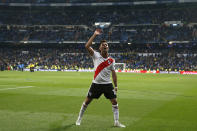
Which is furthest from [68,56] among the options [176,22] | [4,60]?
[176,22]

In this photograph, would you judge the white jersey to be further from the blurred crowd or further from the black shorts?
the blurred crowd

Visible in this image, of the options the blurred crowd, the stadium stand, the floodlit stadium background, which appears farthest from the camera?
the stadium stand

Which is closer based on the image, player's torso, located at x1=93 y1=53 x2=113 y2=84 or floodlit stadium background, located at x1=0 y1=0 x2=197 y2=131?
player's torso, located at x1=93 y1=53 x2=113 y2=84

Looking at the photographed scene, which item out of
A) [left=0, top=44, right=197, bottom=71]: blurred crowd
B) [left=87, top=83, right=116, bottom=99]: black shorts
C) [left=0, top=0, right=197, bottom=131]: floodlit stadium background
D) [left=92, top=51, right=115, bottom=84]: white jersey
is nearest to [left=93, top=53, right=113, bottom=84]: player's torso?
[left=92, top=51, right=115, bottom=84]: white jersey

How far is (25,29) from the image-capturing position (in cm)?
8269

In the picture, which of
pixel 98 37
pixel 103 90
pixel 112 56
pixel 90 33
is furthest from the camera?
pixel 90 33

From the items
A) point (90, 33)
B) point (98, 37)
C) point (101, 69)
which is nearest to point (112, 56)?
point (98, 37)

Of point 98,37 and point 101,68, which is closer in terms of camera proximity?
point 101,68

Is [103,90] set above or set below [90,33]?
below

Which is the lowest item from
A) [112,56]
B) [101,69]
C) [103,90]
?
[103,90]

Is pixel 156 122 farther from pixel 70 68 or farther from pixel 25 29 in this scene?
pixel 25 29

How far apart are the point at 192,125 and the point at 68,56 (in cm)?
6846

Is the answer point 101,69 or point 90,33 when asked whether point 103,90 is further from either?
point 90,33

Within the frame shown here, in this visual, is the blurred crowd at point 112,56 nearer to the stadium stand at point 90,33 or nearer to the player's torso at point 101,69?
the stadium stand at point 90,33
